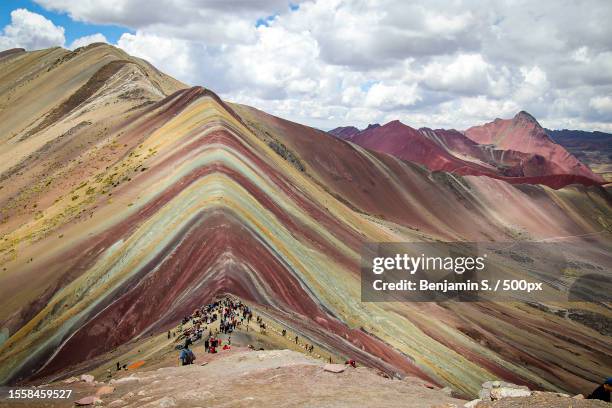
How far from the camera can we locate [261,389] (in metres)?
13.6

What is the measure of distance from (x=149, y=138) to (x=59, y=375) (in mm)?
35825

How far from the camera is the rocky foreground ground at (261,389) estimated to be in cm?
1246

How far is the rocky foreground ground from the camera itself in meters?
12.5

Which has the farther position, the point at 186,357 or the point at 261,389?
the point at 186,357

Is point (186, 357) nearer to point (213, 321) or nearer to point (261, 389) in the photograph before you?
point (261, 389)

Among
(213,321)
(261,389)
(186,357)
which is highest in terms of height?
(213,321)

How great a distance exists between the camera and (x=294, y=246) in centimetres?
3688

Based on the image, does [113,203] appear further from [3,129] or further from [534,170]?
[534,170]

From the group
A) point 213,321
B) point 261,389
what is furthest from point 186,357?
point 213,321

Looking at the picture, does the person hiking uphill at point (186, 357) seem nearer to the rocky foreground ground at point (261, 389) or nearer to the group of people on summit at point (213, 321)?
the group of people on summit at point (213, 321)

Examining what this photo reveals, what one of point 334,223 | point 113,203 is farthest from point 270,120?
point 113,203

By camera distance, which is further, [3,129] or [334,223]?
[3,129]

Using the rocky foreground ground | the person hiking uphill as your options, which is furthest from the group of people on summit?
the rocky foreground ground

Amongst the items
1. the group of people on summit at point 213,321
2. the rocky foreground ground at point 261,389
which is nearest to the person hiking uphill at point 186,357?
the group of people on summit at point 213,321
